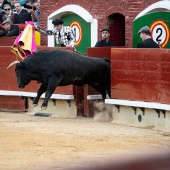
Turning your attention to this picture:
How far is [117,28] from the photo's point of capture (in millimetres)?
14086

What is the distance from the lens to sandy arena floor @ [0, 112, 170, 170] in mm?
5408

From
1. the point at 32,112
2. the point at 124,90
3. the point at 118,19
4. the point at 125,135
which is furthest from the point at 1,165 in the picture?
the point at 118,19

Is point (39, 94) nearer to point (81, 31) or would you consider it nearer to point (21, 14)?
point (21, 14)

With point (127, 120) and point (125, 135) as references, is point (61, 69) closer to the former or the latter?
point (127, 120)

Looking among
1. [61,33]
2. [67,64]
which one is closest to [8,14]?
[61,33]

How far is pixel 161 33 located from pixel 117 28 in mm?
2263

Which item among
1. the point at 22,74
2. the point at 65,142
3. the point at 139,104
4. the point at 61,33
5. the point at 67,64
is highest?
the point at 61,33

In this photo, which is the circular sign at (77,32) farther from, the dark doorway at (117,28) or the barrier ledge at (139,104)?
the barrier ledge at (139,104)

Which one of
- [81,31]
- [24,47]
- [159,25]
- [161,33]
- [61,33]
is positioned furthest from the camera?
[81,31]

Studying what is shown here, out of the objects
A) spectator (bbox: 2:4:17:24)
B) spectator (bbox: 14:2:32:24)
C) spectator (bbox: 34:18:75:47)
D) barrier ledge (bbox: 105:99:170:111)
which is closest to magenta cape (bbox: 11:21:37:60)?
spectator (bbox: 34:18:75:47)

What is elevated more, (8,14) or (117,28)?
(8,14)

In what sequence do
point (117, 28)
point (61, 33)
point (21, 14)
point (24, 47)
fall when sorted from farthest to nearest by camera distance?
point (117, 28) < point (21, 14) < point (61, 33) < point (24, 47)

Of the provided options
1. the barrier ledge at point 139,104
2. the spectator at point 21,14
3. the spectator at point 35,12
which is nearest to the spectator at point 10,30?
the spectator at point 21,14

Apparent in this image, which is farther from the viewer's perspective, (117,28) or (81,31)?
(81,31)
